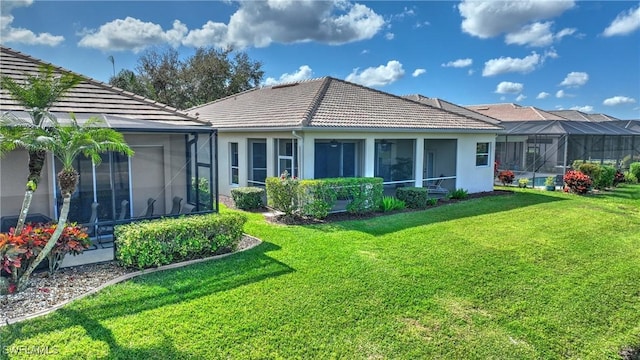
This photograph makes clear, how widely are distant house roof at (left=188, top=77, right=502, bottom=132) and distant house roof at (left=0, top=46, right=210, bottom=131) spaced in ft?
13.3

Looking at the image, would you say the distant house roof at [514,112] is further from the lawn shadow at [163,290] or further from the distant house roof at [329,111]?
the lawn shadow at [163,290]

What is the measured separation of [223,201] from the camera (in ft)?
52.5

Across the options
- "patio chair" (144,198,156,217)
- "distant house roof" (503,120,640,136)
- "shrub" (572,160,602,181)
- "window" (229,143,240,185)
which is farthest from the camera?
"distant house roof" (503,120,640,136)

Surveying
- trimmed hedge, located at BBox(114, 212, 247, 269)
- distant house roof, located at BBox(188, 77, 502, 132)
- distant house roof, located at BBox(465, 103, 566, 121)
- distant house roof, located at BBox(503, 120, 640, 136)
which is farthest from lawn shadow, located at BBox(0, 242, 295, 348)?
distant house roof, located at BBox(465, 103, 566, 121)

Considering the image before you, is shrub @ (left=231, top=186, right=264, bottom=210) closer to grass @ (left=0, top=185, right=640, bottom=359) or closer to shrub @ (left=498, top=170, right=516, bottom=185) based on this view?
grass @ (left=0, top=185, right=640, bottom=359)

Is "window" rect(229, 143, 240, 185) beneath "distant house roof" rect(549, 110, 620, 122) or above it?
beneath

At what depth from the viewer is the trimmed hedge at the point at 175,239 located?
7.30 m

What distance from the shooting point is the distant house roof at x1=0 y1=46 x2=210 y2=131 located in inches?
356

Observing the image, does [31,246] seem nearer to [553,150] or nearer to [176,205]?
[176,205]

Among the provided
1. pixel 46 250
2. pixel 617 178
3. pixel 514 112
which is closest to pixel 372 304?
pixel 46 250

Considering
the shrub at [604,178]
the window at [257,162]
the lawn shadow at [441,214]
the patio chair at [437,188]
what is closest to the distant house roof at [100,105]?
the window at [257,162]

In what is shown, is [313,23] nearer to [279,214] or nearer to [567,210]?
[279,214]

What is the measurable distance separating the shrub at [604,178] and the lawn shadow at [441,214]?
3.58 m

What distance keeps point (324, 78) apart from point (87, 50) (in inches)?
430
